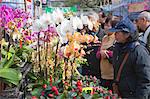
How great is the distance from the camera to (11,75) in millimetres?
3066

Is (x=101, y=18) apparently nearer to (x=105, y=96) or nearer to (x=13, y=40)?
(x=13, y=40)

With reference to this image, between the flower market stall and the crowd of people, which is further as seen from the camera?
the crowd of people

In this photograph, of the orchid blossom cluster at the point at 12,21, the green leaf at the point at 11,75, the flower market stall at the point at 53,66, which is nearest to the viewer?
the flower market stall at the point at 53,66

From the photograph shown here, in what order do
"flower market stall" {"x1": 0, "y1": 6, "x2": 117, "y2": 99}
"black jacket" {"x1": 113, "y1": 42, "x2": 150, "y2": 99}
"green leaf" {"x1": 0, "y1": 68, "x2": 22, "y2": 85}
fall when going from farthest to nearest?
"black jacket" {"x1": 113, "y1": 42, "x2": 150, "y2": 99} → "green leaf" {"x1": 0, "y1": 68, "x2": 22, "y2": 85} → "flower market stall" {"x1": 0, "y1": 6, "x2": 117, "y2": 99}

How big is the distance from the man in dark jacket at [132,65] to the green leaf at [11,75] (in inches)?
42.2

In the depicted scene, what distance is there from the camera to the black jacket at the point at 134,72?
323cm

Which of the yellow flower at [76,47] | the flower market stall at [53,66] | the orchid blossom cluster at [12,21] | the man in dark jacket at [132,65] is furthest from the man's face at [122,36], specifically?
the orchid blossom cluster at [12,21]

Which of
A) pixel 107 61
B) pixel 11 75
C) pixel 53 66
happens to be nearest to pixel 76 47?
pixel 53 66


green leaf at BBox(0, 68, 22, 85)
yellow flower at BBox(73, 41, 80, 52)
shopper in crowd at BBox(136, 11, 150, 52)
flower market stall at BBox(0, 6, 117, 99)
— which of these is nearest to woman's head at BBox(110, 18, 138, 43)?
flower market stall at BBox(0, 6, 117, 99)

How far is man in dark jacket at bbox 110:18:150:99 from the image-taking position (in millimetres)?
3230

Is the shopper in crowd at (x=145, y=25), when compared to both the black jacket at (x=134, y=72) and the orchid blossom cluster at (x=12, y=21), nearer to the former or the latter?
the black jacket at (x=134, y=72)

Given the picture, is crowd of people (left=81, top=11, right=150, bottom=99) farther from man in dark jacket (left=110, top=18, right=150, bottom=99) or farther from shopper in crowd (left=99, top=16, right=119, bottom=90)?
shopper in crowd (left=99, top=16, right=119, bottom=90)

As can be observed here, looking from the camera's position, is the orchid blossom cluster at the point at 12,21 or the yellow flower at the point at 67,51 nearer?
the yellow flower at the point at 67,51

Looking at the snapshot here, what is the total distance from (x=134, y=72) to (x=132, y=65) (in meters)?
0.07
